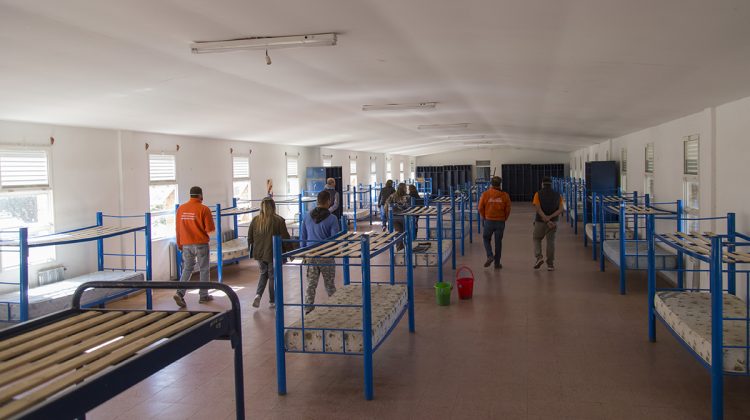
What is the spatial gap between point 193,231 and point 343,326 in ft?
12.0

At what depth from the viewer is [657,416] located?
13.7 ft

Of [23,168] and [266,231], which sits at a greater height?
[23,168]

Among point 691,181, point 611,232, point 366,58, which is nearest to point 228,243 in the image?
point 366,58

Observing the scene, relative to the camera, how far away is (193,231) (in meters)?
7.71

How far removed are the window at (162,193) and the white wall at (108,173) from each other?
122 millimetres

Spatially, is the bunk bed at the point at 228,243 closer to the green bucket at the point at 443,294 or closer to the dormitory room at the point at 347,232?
the dormitory room at the point at 347,232

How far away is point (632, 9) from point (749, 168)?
10.5 ft

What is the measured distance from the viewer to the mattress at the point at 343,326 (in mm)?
4668

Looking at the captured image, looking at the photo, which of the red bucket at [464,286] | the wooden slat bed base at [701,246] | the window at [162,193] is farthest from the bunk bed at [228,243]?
the wooden slat bed base at [701,246]

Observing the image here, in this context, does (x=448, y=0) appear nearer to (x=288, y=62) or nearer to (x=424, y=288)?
(x=288, y=62)

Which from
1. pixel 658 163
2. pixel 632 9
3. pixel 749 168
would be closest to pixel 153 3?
pixel 632 9

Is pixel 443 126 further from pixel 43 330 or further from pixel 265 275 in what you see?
pixel 43 330

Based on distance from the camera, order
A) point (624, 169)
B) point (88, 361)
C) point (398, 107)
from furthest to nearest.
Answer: point (624, 169) → point (398, 107) → point (88, 361)

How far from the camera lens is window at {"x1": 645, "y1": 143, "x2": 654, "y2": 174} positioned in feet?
34.8
